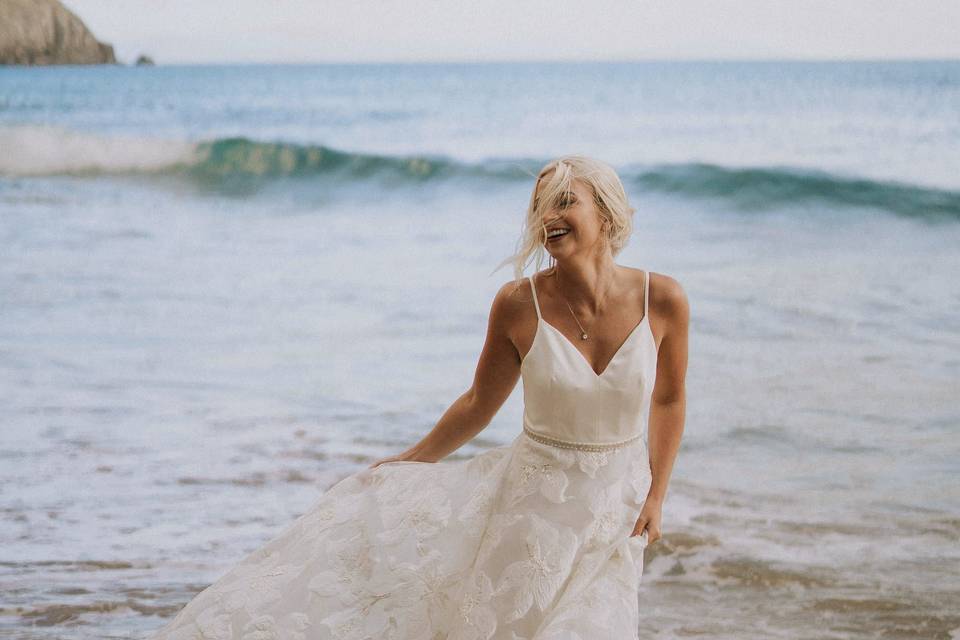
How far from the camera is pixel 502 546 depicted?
186 centimetres

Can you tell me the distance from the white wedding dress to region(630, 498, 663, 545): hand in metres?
0.02

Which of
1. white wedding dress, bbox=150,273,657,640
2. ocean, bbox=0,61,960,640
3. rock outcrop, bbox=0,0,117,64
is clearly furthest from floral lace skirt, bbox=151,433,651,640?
rock outcrop, bbox=0,0,117,64

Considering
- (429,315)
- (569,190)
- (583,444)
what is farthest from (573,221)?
(429,315)

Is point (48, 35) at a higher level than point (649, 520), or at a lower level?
higher

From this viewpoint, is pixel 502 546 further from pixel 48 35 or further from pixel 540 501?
pixel 48 35

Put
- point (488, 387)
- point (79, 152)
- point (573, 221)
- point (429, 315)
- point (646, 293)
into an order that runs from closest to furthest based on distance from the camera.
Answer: point (573, 221)
point (646, 293)
point (488, 387)
point (429, 315)
point (79, 152)

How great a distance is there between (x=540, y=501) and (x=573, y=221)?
478 mm

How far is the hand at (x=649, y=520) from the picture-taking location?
1.89m

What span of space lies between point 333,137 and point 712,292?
10063 mm

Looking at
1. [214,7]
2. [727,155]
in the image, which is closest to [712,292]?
[727,155]

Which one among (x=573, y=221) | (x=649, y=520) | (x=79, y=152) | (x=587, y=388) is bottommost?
(x=79, y=152)

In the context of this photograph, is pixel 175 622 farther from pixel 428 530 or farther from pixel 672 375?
pixel 672 375

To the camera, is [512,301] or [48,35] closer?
[512,301]

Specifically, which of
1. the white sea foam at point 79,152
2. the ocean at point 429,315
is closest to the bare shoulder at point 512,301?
the ocean at point 429,315
